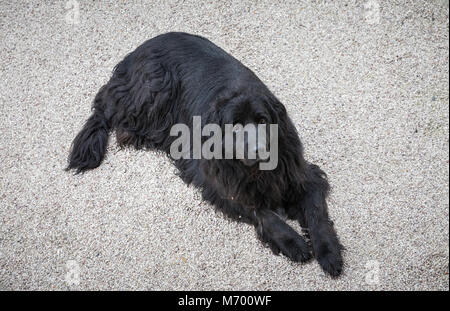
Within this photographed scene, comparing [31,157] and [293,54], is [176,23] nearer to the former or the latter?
[293,54]

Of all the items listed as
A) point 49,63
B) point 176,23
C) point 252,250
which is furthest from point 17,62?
point 252,250

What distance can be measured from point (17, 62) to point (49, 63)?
0.40 m

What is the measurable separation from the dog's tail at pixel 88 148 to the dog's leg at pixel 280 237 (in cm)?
166

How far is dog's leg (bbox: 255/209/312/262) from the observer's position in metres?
2.98

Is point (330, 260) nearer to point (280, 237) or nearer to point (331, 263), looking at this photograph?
point (331, 263)

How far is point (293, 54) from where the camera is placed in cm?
457

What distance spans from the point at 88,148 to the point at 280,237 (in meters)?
1.97

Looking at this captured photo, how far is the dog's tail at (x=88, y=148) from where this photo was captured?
3.85 m

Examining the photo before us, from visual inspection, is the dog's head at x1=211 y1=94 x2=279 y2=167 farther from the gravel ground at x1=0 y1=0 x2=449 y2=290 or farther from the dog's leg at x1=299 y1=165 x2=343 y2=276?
the gravel ground at x1=0 y1=0 x2=449 y2=290

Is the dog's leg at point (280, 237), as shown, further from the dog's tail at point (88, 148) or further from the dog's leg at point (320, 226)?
the dog's tail at point (88, 148)
